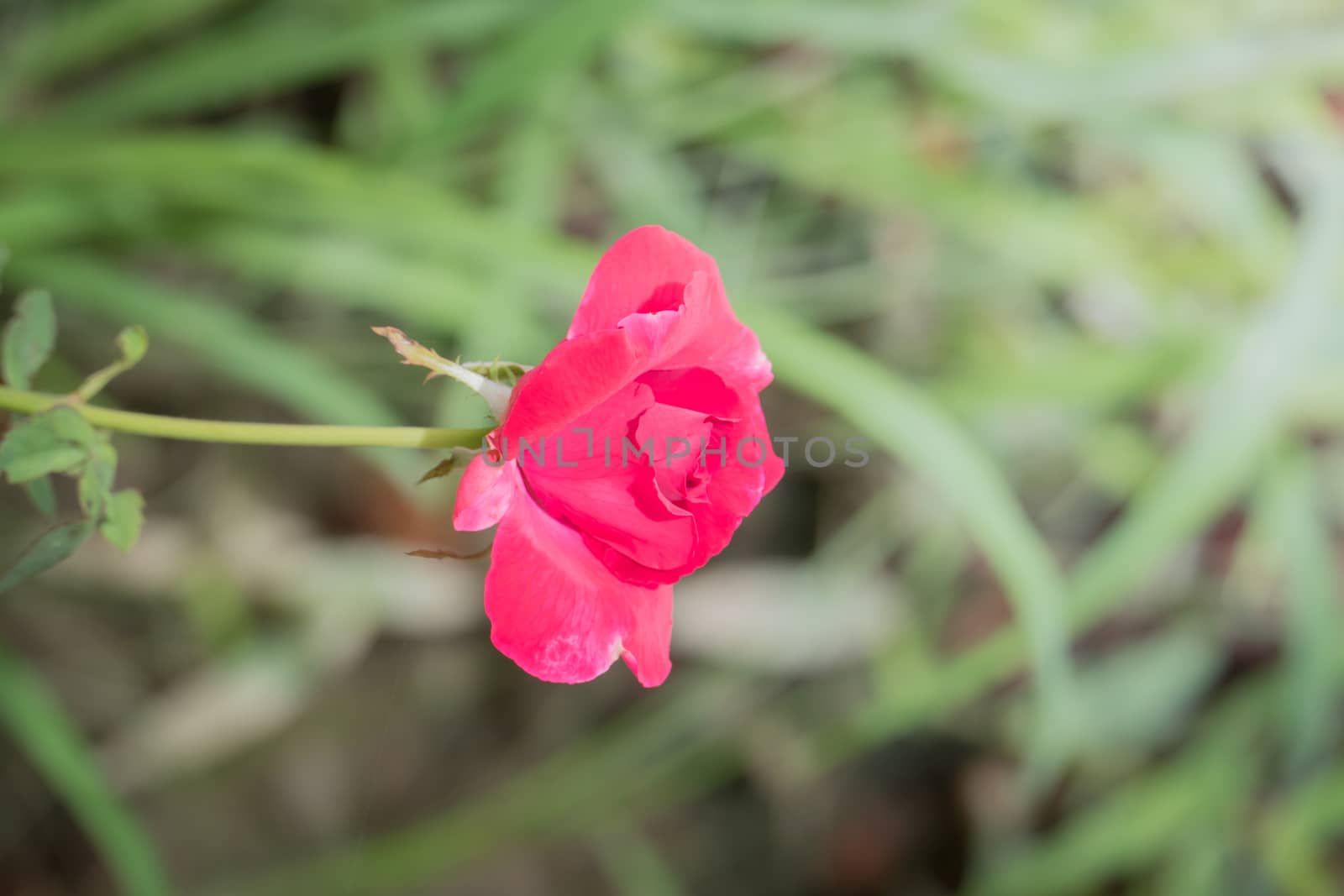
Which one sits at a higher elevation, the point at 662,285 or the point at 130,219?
the point at 662,285

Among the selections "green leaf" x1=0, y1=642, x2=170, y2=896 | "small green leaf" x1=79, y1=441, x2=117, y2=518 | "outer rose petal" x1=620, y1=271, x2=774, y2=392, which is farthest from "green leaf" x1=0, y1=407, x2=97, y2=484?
"green leaf" x1=0, y1=642, x2=170, y2=896

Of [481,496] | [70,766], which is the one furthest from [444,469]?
[70,766]

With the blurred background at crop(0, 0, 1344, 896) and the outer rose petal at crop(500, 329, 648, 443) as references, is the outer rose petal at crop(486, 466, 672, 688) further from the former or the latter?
the blurred background at crop(0, 0, 1344, 896)

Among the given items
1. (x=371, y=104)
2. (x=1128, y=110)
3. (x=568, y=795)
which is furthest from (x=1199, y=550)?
(x=371, y=104)

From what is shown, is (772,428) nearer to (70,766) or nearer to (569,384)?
(70,766)

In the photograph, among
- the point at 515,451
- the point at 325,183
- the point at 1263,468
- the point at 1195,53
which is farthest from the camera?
the point at 1263,468

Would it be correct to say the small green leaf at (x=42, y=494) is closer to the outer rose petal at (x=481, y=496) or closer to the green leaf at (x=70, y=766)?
the outer rose petal at (x=481, y=496)

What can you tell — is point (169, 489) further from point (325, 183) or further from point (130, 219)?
point (325, 183)
